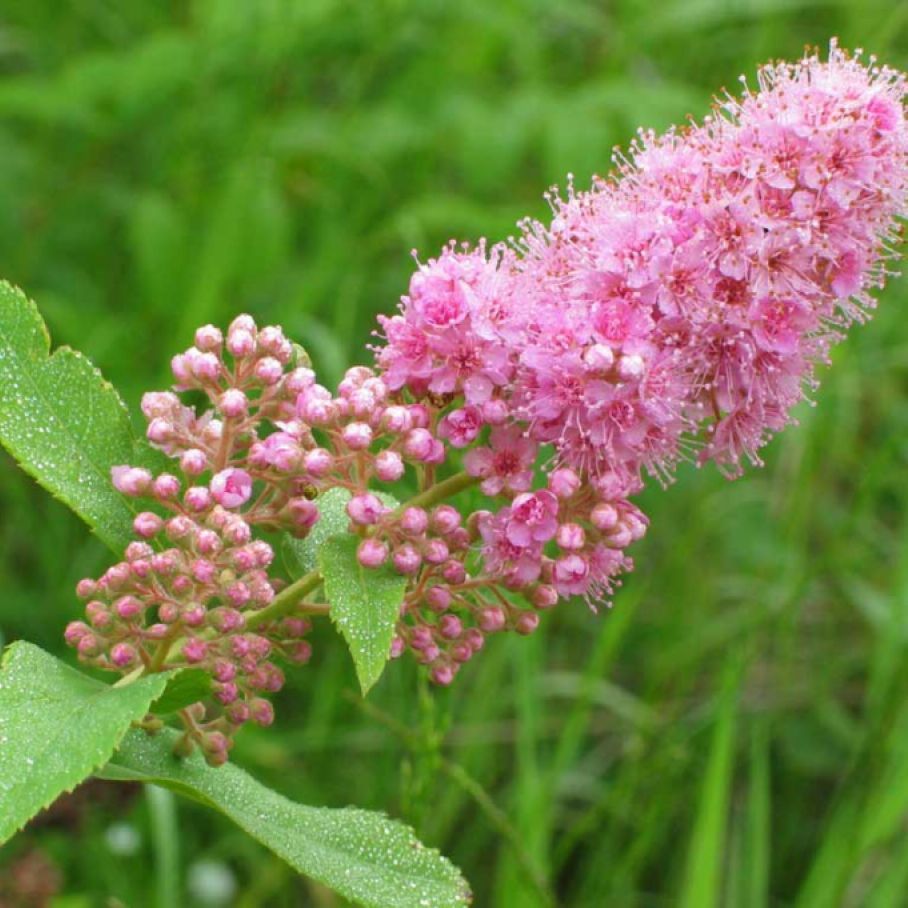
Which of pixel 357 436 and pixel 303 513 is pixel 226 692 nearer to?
pixel 303 513

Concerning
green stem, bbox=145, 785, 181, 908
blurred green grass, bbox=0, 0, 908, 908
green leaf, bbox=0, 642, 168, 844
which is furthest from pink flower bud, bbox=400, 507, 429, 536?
green stem, bbox=145, 785, 181, 908

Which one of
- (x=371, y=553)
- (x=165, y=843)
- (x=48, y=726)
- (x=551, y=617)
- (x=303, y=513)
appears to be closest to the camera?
(x=48, y=726)

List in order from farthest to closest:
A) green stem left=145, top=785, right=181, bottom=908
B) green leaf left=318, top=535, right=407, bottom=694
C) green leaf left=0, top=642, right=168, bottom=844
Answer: green stem left=145, top=785, right=181, bottom=908 → green leaf left=318, top=535, right=407, bottom=694 → green leaf left=0, top=642, right=168, bottom=844

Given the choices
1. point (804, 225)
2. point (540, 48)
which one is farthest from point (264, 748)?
point (540, 48)

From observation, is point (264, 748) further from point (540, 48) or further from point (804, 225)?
point (540, 48)

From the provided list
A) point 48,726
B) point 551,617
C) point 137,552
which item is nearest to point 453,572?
point 137,552

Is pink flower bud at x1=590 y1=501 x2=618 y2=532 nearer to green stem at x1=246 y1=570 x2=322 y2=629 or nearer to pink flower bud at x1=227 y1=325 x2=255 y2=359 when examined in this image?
green stem at x1=246 y1=570 x2=322 y2=629
